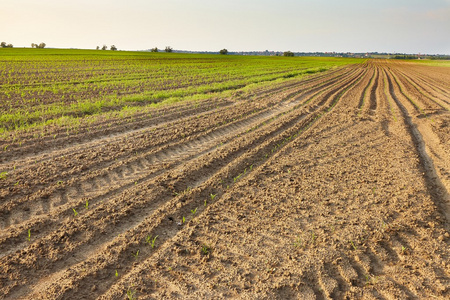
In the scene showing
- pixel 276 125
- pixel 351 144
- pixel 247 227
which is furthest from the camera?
pixel 276 125

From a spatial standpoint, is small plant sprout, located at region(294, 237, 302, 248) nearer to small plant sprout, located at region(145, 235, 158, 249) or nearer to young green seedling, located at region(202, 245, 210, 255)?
young green seedling, located at region(202, 245, 210, 255)

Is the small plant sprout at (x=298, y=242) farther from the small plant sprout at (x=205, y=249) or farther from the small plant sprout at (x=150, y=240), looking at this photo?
the small plant sprout at (x=150, y=240)

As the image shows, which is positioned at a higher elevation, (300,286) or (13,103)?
(13,103)

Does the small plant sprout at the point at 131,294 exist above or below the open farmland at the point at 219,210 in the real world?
below

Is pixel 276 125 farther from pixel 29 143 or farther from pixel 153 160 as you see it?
pixel 29 143

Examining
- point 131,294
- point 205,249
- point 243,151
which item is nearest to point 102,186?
point 205,249

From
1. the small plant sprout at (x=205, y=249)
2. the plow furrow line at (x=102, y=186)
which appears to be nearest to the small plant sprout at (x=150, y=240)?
the small plant sprout at (x=205, y=249)

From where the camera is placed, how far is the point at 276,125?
10102mm

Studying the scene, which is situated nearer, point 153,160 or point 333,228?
point 333,228

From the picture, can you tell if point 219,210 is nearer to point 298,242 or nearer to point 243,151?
point 298,242

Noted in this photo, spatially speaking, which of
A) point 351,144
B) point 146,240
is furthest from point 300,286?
point 351,144

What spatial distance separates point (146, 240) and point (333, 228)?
2.72 m

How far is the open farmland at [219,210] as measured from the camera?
346 centimetres

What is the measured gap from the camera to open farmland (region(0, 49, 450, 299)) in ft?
11.4
